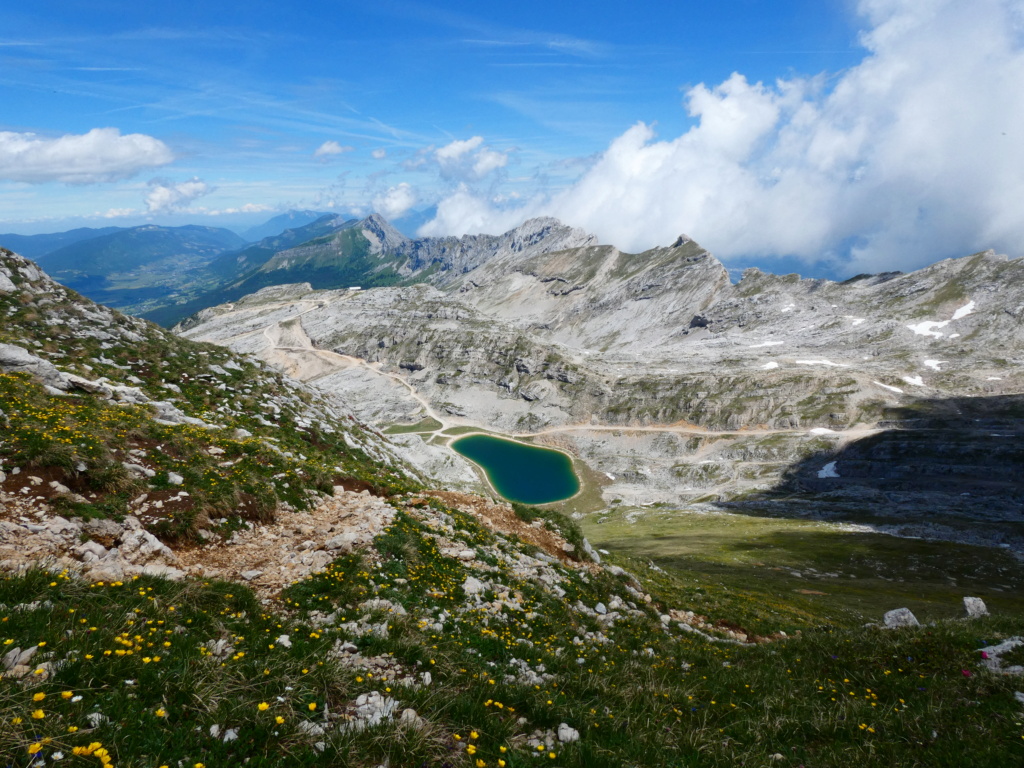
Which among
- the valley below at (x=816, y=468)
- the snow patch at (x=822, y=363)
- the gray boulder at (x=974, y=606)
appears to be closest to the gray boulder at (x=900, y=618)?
the gray boulder at (x=974, y=606)

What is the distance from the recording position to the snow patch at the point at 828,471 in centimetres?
13286

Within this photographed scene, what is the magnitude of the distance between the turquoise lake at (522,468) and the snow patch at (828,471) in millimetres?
71615

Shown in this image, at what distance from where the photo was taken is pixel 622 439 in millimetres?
179875

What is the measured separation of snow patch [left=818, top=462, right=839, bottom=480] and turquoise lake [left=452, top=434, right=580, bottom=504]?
7162cm

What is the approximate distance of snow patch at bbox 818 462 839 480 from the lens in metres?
133

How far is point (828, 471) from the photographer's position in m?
134

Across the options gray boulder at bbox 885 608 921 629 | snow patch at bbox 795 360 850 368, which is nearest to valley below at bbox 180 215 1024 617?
snow patch at bbox 795 360 850 368

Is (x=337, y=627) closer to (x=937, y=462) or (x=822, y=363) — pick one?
(x=937, y=462)

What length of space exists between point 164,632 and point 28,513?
797 centimetres

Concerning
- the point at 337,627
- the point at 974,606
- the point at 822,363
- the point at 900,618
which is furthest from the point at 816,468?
the point at 337,627

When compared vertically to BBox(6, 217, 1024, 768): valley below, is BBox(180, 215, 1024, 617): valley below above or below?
below

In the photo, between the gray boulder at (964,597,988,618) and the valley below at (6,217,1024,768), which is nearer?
the valley below at (6,217,1024,768)

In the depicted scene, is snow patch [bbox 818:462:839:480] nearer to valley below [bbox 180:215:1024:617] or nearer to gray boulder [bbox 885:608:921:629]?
valley below [bbox 180:215:1024:617]

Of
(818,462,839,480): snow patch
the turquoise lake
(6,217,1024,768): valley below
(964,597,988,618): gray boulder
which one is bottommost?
the turquoise lake
